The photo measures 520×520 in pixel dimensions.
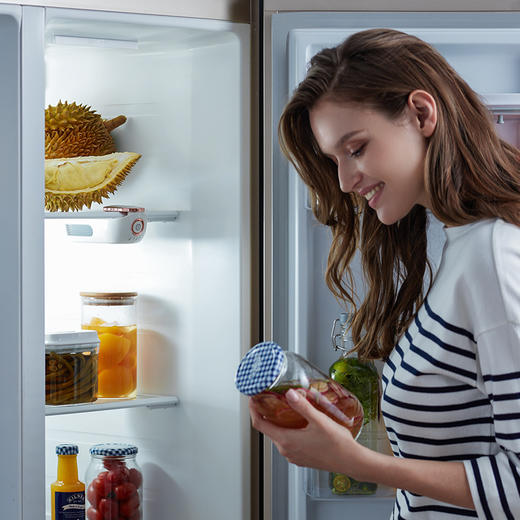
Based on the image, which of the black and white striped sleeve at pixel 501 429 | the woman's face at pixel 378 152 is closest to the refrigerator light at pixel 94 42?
the woman's face at pixel 378 152

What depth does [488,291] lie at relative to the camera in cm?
77

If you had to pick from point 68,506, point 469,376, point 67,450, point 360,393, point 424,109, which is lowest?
point 68,506

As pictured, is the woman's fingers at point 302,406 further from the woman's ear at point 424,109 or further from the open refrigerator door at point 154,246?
the open refrigerator door at point 154,246

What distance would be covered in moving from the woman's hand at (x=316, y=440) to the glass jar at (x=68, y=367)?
56 centimetres

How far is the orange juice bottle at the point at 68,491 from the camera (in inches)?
51.4

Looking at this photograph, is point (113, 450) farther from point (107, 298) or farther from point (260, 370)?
point (260, 370)

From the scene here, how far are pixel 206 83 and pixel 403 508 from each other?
0.84m

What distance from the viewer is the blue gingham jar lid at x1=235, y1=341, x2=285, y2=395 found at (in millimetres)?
786

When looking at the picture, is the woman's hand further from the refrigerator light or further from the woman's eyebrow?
the refrigerator light

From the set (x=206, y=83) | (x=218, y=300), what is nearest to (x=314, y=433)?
(x=218, y=300)

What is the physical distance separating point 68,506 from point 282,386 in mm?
683

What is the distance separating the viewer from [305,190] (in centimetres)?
127

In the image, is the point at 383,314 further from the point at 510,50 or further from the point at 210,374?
the point at 510,50

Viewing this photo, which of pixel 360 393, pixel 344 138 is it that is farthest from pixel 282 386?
pixel 360 393
